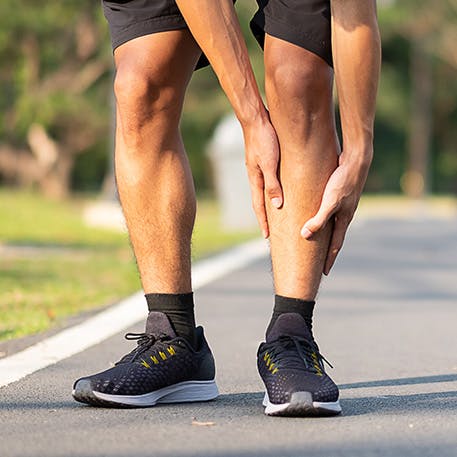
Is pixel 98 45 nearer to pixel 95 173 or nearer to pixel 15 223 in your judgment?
pixel 95 173

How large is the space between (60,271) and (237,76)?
5411 mm

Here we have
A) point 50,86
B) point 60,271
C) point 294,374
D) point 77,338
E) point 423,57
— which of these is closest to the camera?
point 294,374

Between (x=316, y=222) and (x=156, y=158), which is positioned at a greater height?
(x=156, y=158)

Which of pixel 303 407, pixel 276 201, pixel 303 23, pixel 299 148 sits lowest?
pixel 303 407

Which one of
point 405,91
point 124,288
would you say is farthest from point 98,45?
point 124,288

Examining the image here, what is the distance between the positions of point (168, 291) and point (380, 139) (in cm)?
5234

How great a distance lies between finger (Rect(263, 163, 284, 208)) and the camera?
348cm

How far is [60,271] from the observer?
8.73m

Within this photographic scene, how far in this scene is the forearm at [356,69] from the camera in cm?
346

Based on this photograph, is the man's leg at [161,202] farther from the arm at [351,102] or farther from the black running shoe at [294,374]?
the arm at [351,102]

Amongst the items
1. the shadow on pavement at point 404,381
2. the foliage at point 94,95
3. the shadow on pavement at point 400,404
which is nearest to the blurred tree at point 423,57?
the foliage at point 94,95

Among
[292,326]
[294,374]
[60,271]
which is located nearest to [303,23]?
[292,326]

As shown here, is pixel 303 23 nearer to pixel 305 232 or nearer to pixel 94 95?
pixel 305 232

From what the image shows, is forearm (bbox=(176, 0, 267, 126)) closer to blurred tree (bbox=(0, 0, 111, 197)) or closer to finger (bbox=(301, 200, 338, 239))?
finger (bbox=(301, 200, 338, 239))
